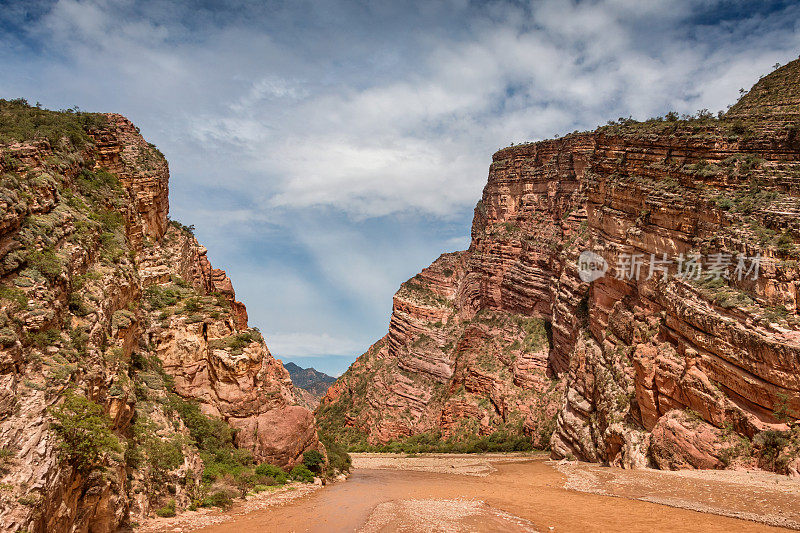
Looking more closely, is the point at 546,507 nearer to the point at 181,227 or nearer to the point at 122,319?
the point at 122,319

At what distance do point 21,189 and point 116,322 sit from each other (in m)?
5.40

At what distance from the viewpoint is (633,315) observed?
111 feet

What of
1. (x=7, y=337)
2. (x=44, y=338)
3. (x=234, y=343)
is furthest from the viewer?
(x=234, y=343)

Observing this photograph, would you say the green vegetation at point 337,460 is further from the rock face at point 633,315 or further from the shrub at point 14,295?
the shrub at point 14,295

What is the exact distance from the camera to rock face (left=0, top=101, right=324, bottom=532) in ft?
33.4

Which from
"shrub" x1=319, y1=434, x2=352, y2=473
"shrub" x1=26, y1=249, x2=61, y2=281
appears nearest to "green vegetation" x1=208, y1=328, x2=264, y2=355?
"shrub" x1=26, y1=249, x2=61, y2=281

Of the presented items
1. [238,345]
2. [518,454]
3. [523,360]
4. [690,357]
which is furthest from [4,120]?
[523,360]

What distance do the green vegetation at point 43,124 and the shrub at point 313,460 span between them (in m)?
21.4

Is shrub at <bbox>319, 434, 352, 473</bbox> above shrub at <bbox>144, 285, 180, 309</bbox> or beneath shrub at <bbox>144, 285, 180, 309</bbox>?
beneath

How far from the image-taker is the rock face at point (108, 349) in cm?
1018

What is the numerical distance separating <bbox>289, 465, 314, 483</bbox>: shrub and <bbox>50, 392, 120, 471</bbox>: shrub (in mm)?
15483

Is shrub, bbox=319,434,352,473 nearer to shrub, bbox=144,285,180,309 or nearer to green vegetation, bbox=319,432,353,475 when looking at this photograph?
green vegetation, bbox=319,432,353,475
